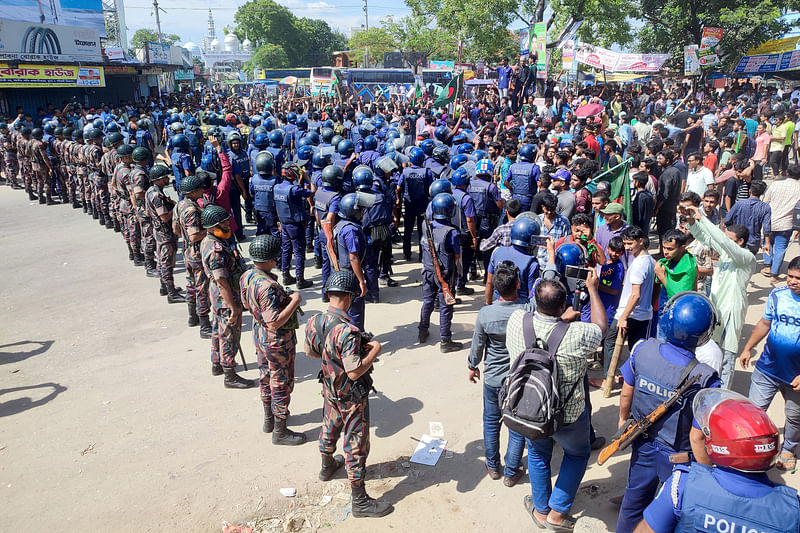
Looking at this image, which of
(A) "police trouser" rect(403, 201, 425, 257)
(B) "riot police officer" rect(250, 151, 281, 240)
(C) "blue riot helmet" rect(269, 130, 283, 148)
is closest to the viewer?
(B) "riot police officer" rect(250, 151, 281, 240)

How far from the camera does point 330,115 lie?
17000 mm

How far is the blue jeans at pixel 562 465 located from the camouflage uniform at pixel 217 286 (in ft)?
11.0

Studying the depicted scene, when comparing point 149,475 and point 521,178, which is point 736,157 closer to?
point 521,178

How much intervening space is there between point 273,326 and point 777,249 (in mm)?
7441

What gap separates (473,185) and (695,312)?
5.26 metres

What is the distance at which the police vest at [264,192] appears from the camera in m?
8.41

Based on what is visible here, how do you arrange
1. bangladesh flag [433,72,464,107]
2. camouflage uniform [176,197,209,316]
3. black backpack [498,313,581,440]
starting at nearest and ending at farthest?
black backpack [498,313,581,440]
camouflage uniform [176,197,209,316]
bangladesh flag [433,72,464,107]

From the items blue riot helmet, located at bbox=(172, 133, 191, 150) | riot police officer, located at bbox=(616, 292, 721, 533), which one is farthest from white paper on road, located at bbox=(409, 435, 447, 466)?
blue riot helmet, located at bbox=(172, 133, 191, 150)

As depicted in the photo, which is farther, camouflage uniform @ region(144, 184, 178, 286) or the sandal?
camouflage uniform @ region(144, 184, 178, 286)

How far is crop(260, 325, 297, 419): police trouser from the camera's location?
463 cm

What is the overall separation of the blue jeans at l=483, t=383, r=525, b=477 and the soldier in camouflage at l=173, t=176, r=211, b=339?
386 cm

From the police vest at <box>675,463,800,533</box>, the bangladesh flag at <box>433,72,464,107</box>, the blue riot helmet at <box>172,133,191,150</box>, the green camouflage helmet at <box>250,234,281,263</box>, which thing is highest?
the bangladesh flag at <box>433,72,464,107</box>

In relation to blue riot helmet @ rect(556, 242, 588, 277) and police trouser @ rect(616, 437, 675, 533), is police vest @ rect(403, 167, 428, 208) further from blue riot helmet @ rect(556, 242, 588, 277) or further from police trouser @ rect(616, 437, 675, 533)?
Answer: police trouser @ rect(616, 437, 675, 533)

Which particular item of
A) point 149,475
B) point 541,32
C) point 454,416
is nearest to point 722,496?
point 454,416
